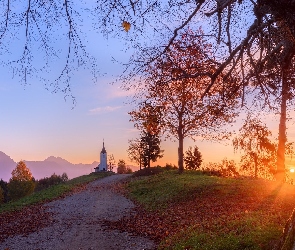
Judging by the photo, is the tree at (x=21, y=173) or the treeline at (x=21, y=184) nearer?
the treeline at (x=21, y=184)

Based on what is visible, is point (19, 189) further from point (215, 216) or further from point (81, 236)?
Result: point (215, 216)

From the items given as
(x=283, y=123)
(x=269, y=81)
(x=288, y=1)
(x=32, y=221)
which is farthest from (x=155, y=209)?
(x=288, y=1)

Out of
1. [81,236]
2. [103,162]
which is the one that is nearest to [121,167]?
[103,162]

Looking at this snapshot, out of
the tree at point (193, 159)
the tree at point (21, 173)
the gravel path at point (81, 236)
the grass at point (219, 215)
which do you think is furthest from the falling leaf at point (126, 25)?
the tree at point (21, 173)

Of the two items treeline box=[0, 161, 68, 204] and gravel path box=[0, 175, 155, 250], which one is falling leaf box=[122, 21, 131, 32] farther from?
treeline box=[0, 161, 68, 204]

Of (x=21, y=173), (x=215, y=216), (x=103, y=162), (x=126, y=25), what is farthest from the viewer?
(x=103, y=162)

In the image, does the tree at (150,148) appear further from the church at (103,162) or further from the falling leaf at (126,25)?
the falling leaf at (126,25)

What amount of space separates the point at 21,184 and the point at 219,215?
4690 cm

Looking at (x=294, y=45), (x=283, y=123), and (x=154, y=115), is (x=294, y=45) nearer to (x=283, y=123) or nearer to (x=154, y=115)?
(x=283, y=123)

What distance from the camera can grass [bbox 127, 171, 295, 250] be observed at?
8992 millimetres

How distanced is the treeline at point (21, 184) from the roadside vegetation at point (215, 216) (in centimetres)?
3774

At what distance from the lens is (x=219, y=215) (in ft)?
40.8

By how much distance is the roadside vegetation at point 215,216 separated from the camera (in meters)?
9.02

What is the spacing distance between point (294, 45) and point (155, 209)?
Answer: 13.3 metres
